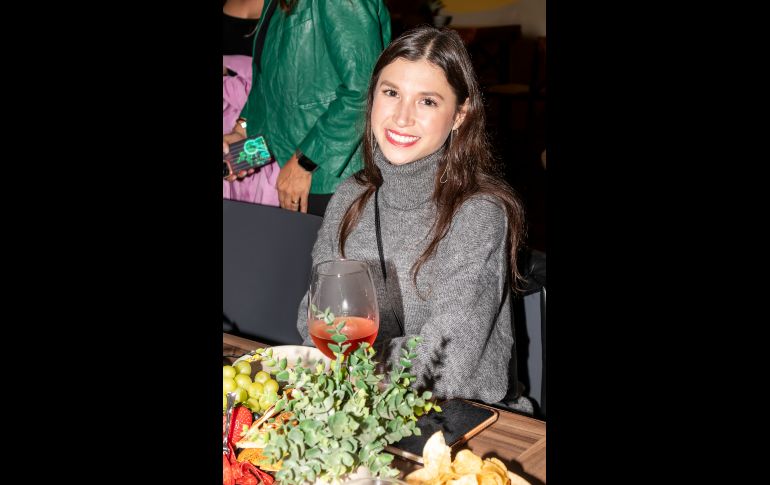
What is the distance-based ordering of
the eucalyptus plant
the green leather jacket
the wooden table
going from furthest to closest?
1. the green leather jacket
2. the wooden table
3. the eucalyptus plant

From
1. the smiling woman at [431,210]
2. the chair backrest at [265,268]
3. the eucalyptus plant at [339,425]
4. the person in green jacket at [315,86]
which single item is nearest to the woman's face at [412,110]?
the smiling woman at [431,210]

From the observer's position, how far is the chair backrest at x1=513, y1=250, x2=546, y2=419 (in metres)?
1.54

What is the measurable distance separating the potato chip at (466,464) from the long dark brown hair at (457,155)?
844 millimetres

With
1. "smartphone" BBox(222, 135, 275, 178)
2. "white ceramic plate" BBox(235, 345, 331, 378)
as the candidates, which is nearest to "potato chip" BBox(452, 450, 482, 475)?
"white ceramic plate" BBox(235, 345, 331, 378)

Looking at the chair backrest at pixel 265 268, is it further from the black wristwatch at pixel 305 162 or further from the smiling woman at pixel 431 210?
the black wristwatch at pixel 305 162

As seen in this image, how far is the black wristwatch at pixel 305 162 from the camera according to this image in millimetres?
2291

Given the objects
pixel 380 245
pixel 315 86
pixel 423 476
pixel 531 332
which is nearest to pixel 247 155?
pixel 315 86

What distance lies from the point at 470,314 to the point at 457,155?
445 mm

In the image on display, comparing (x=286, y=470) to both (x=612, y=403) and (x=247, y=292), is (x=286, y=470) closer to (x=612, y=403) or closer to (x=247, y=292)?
(x=612, y=403)

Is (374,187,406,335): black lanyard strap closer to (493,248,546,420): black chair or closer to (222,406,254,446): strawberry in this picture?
(493,248,546,420): black chair

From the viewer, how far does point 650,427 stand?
542 mm

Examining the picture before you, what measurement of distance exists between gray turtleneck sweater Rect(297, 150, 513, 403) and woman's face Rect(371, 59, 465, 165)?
0.04 meters
